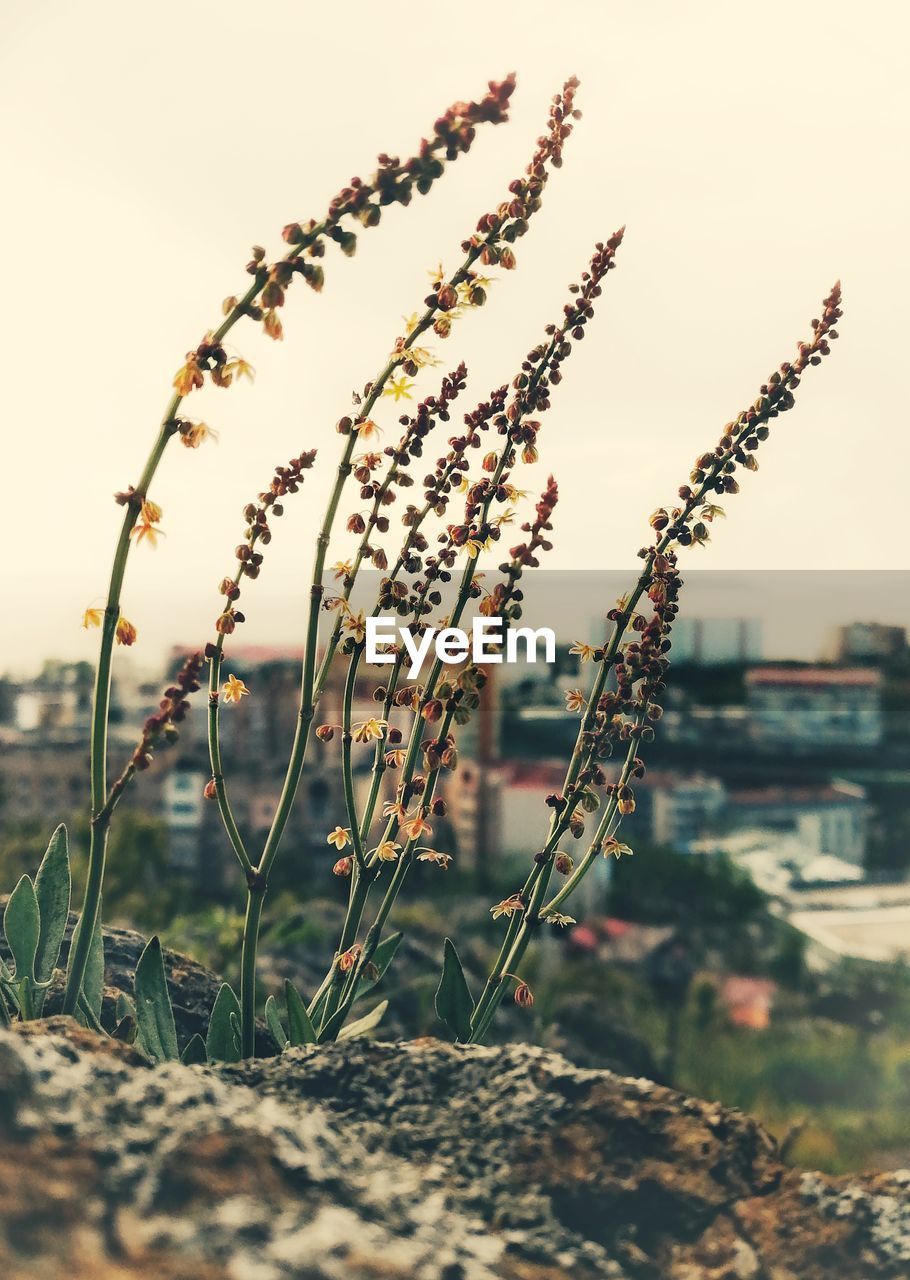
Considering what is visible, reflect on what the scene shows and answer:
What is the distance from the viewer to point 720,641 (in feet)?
11.5

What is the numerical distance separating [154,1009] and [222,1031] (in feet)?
0.17

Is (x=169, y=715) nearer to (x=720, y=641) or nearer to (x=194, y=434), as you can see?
(x=194, y=434)

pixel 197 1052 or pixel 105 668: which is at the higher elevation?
pixel 105 668

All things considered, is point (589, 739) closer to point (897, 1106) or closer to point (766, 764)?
point (897, 1106)

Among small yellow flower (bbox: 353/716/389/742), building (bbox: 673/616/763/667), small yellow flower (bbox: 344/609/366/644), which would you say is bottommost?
small yellow flower (bbox: 353/716/389/742)

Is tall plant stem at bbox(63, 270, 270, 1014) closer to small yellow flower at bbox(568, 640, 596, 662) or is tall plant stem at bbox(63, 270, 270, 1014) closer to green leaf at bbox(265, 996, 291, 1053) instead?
green leaf at bbox(265, 996, 291, 1053)

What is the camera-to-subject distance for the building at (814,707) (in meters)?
3.79

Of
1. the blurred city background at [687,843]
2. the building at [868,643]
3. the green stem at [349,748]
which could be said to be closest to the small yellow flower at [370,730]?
the green stem at [349,748]

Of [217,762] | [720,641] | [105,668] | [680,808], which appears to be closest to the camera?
[105,668]

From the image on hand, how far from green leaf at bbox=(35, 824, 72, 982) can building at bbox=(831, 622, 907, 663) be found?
3.04m

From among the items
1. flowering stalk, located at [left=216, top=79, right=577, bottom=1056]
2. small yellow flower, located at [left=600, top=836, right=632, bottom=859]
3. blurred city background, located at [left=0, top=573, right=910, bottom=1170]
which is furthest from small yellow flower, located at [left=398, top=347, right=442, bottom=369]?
blurred city background, located at [left=0, top=573, right=910, bottom=1170]

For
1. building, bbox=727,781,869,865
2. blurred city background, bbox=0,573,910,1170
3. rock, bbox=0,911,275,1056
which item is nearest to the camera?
rock, bbox=0,911,275,1056

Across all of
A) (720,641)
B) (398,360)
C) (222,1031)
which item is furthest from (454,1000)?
(720,641)

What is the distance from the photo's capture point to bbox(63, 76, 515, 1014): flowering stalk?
2.41 ft
